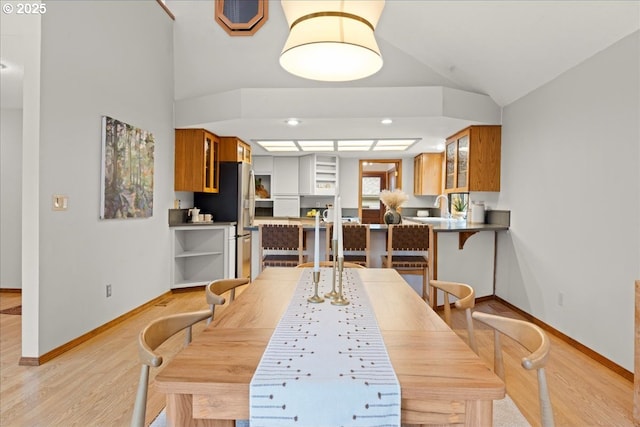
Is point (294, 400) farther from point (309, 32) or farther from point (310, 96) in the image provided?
point (310, 96)

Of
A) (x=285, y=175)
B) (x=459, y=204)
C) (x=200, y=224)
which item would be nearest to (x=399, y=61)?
(x=459, y=204)

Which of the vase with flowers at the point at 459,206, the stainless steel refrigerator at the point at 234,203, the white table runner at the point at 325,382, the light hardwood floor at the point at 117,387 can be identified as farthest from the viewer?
the vase with flowers at the point at 459,206

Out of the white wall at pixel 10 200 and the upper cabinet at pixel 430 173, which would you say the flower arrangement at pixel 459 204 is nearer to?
the upper cabinet at pixel 430 173

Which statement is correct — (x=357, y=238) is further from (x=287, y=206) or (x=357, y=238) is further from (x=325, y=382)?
(x=287, y=206)

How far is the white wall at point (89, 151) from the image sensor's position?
272cm

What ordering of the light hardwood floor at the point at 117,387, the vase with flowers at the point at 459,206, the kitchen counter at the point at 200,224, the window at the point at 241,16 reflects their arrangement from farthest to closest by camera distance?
the vase with flowers at the point at 459,206, the kitchen counter at the point at 200,224, the window at the point at 241,16, the light hardwood floor at the point at 117,387

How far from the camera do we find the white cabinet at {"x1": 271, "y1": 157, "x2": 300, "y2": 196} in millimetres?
7496

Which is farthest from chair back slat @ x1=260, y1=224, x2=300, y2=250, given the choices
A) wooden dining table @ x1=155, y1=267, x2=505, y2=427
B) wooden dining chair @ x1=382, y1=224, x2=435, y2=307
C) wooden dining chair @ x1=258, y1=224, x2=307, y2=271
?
wooden dining table @ x1=155, y1=267, x2=505, y2=427

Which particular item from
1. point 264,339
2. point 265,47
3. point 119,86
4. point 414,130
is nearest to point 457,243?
point 414,130

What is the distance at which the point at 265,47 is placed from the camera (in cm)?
452

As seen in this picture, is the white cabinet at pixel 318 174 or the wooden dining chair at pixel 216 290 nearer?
the wooden dining chair at pixel 216 290

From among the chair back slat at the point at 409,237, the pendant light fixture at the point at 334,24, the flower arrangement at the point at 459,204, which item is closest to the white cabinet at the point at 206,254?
the chair back slat at the point at 409,237

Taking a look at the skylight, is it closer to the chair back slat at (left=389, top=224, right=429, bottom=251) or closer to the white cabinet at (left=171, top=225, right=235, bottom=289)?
the white cabinet at (left=171, top=225, right=235, bottom=289)

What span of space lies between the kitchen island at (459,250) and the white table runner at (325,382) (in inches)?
107
